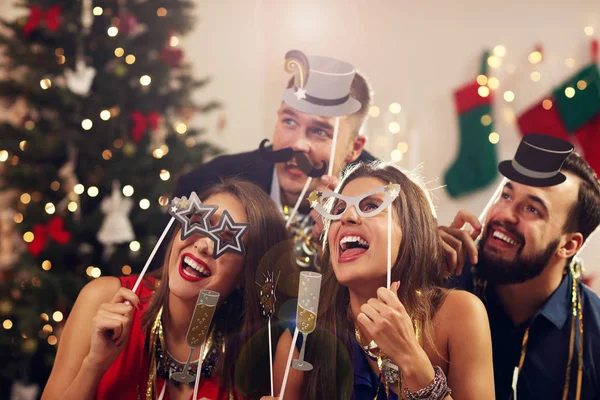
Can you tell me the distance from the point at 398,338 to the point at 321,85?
93 cm

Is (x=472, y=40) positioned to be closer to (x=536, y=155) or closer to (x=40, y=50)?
(x=536, y=155)

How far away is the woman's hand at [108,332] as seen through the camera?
65.1 inches

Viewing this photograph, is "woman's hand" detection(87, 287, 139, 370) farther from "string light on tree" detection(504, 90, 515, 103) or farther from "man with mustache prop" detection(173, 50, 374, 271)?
"string light on tree" detection(504, 90, 515, 103)

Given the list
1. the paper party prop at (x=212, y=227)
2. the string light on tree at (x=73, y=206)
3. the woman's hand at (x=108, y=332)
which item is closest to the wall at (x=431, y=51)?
the paper party prop at (x=212, y=227)

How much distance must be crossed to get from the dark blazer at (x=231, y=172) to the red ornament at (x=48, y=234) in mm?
Result: 1227

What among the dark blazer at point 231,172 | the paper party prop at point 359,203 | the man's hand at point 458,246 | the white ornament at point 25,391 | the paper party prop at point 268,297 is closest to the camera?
the paper party prop at point 359,203

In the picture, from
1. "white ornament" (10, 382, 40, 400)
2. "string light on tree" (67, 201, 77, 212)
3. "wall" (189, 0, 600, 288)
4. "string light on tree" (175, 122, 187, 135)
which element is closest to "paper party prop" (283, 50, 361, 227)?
"wall" (189, 0, 600, 288)

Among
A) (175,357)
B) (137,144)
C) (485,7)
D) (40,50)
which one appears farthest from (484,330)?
(40,50)

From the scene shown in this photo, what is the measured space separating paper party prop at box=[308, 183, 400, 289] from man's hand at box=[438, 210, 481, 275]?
0.22 metres

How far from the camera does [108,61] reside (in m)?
3.18

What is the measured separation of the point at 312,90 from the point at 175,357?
1.01 meters

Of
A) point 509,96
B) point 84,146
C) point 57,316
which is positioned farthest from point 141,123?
point 509,96

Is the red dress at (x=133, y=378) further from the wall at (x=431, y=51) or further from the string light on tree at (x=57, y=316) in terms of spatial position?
the string light on tree at (x=57, y=316)

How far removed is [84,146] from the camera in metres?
3.07
